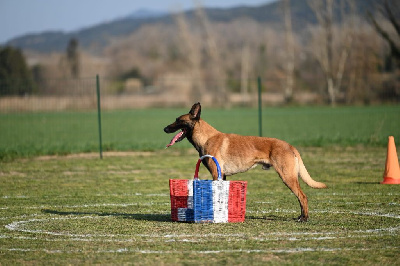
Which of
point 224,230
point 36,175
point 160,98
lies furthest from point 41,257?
point 160,98

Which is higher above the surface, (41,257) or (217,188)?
(217,188)

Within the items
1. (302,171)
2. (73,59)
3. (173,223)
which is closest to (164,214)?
(173,223)

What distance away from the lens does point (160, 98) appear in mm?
68000

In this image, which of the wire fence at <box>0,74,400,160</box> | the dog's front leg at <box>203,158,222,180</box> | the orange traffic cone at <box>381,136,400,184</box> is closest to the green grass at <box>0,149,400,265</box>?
the orange traffic cone at <box>381,136,400,184</box>

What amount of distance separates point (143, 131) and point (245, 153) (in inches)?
1085

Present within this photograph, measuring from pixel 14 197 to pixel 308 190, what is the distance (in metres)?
7.00

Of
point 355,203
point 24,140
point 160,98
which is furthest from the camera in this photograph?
point 160,98

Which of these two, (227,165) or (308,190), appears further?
(308,190)

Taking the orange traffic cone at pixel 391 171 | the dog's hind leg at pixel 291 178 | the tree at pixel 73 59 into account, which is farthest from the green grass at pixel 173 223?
the tree at pixel 73 59

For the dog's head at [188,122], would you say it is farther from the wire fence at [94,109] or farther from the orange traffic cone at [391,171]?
the wire fence at [94,109]

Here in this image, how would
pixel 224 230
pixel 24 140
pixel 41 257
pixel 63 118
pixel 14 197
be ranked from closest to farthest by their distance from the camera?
pixel 41 257 < pixel 224 230 < pixel 14 197 < pixel 24 140 < pixel 63 118

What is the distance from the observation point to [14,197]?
14.3 meters

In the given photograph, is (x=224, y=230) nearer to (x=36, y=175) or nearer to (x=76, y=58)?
(x=36, y=175)

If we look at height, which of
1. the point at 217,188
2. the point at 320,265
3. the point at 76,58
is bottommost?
the point at 320,265
